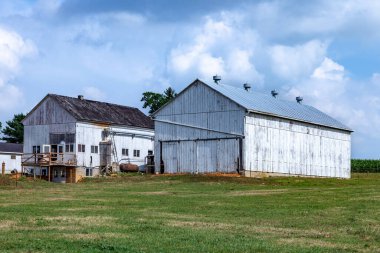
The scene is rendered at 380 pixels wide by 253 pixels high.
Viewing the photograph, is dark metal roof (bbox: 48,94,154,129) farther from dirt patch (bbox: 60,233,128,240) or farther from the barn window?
dirt patch (bbox: 60,233,128,240)

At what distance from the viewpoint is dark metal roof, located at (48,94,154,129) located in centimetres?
7162

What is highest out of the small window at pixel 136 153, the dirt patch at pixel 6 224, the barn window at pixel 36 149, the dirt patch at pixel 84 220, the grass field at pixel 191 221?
the barn window at pixel 36 149

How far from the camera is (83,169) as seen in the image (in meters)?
70.7

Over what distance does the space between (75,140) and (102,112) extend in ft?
23.0

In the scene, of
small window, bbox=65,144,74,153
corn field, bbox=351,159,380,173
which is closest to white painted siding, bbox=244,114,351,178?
small window, bbox=65,144,74,153

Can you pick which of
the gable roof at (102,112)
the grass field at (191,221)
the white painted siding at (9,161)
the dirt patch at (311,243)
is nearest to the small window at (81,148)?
the gable roof at (102,112)

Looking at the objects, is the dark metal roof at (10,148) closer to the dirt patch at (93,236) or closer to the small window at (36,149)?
the small window at (36,149)

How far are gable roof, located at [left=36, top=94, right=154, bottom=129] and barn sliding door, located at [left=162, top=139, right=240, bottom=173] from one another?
1041 cm

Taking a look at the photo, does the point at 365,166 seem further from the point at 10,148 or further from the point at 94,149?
the point at 10,148

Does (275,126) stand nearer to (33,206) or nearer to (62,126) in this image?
(62,126)

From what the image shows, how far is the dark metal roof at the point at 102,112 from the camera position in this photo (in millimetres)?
71625

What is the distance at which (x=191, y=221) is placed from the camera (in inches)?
985

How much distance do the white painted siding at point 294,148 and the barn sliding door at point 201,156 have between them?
1395 mm

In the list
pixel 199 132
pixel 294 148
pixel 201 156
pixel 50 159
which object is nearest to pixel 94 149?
pixel 50 159
